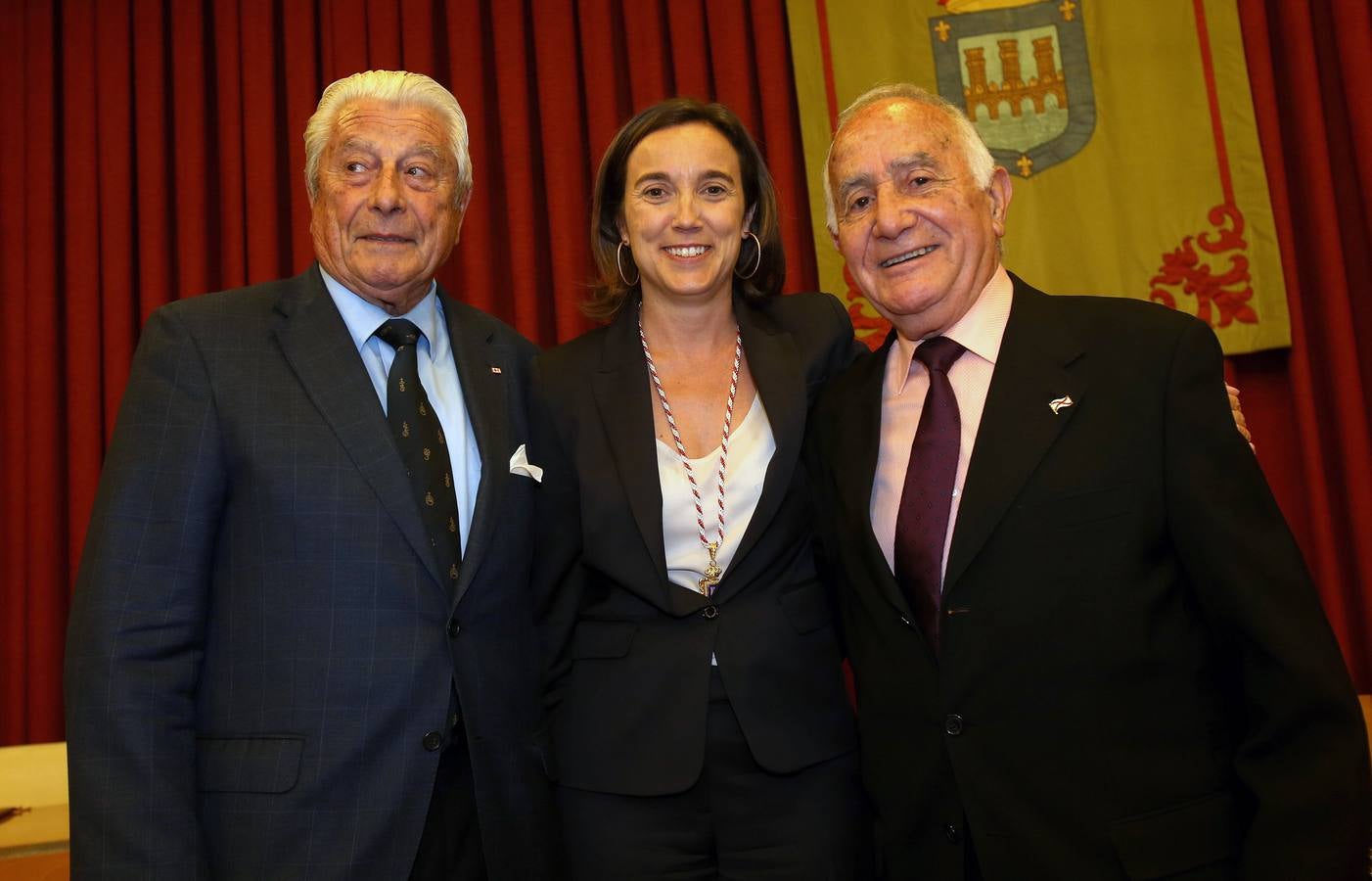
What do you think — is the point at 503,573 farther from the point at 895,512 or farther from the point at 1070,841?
the point at 1070,841

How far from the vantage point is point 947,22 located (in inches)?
140

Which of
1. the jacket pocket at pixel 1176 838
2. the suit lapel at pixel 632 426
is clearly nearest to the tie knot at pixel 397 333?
the suit lapel at pixel 632 426

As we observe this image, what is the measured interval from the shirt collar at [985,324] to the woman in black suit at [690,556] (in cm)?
35

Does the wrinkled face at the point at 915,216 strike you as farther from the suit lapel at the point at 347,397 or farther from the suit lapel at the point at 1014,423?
the suit lapel at the point at 347,397

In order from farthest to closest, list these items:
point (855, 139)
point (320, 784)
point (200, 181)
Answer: point (200, 181) → point (855, 139) → point (320, 784)

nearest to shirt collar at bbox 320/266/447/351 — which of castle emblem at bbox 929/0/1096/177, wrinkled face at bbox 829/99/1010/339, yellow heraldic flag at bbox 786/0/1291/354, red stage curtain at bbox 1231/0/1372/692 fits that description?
wrinkled face at bbox 829/99/1010/339

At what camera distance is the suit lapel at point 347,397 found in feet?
5.59

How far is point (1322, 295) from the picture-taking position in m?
3.41

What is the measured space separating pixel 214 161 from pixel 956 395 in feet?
11.0

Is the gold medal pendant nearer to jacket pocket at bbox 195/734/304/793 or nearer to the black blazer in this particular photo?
the black blazer

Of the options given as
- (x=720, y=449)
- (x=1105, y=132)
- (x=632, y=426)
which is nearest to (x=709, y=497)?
(x=720, y=449)

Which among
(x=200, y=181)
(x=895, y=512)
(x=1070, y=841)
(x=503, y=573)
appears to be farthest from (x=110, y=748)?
(x=200, y=181)

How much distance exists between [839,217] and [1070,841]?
1.18 meters

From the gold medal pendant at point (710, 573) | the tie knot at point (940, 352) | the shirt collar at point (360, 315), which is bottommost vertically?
the gold medal pendant at point (710, 573)
